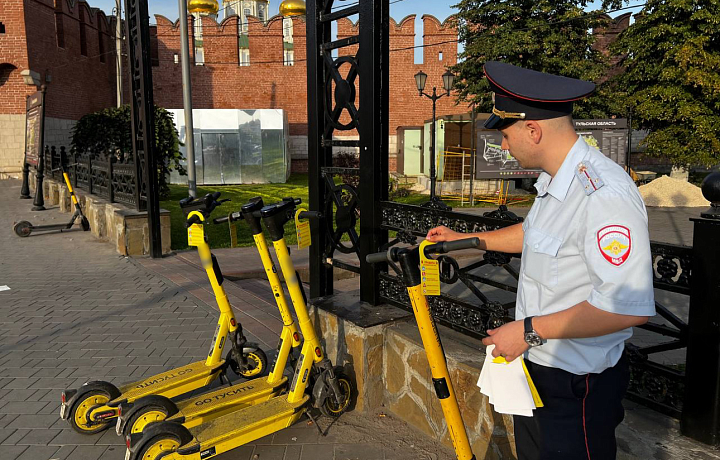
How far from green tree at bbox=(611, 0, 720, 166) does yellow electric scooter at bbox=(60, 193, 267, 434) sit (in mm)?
21889

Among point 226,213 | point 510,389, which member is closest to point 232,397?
point 510,389

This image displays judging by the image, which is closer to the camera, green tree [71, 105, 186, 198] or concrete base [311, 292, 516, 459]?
concrete base [311, 292, 516, 459]

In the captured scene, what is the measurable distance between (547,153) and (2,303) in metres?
6.65

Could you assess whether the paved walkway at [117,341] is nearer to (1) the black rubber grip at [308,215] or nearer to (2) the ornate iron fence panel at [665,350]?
(2) the ornate iron fence panel at [665,350]

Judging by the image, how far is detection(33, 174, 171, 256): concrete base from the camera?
8938mm

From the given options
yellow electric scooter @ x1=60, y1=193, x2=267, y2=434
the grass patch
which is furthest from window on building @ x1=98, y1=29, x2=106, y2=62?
yellow electric scooter @ x1=60, y1=193, x2=267, y2=434

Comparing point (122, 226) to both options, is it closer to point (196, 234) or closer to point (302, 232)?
point (196, 234)

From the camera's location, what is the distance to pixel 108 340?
5133 millimetres

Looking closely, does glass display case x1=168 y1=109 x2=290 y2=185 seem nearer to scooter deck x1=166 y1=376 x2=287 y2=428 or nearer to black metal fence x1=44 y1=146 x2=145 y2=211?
black metal fence x1=44 y1=146 x2=145 y2=211

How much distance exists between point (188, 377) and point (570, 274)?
2.89 metres

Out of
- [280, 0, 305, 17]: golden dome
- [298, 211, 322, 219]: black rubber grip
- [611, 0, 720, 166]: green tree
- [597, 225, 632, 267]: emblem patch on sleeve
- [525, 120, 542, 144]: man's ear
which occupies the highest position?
[280, 0, 305, 17]: golden dome

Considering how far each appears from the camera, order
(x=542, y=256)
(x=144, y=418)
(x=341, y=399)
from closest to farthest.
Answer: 1. (x=542, y=256)
2. (x=144, y=418)
3. (x=341, y=399)

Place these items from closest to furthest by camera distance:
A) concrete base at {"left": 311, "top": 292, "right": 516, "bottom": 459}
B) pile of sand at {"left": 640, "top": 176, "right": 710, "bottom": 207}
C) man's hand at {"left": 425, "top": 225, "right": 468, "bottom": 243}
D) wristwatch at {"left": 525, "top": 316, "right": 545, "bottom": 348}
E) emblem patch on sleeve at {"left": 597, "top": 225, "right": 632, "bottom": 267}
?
emblem patch on sleeve at {"left": 597, "top": 225, "right": 632, "bottom": 267}, wristwatch at {"left": 525, "top": 316, "right": 545, "bottom": 348}, man's hand at {"left": 425, "top": 225, "right": 468, "bottom": 243}, concrete base at {"left": 311, "top": 292, "right": 516, "bottom": 459}, pile of sand at {"left": 640, "top": 176, "right": 710, "bottom": 207}

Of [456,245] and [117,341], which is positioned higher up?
[456,245]
